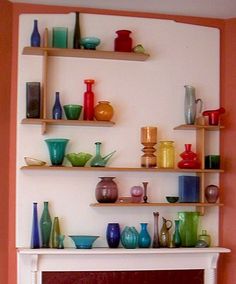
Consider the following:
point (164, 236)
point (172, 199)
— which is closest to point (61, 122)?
point (172, 199)

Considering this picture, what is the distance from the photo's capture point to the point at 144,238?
3535 mm

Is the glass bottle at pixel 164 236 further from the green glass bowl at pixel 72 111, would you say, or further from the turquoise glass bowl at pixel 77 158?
the green glass bowl at pixel 72 111

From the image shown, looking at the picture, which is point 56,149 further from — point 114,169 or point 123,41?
point 123,41

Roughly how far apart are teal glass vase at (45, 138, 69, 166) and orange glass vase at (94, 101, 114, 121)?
27cm

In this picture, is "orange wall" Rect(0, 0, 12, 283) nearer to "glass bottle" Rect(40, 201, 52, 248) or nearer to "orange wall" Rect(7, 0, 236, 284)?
"orange wall" Rect(7, 0, 236, 284)

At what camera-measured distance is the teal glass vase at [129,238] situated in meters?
3.49

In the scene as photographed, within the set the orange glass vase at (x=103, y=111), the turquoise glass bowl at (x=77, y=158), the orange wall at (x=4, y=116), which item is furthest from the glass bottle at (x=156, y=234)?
the orange wall at (x=4, y=116)

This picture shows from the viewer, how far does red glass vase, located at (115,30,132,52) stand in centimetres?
358

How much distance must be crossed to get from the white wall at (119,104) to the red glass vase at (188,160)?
0.13 meters

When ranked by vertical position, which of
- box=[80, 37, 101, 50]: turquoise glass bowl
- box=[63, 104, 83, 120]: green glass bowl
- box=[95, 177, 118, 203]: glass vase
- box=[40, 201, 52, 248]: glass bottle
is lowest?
box=[40, 201, 52, 248]: glass bottle

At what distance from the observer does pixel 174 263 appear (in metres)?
3.58

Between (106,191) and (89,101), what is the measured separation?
601mm

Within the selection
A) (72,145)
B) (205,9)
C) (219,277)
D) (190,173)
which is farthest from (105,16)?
(219,277)

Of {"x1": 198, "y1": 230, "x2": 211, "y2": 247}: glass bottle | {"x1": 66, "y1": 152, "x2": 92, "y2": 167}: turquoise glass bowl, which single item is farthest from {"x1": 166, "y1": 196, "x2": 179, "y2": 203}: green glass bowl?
{"x1": 66, "y1": 152, "x2": 92, "y2": 167}: turquoise glass bowl
